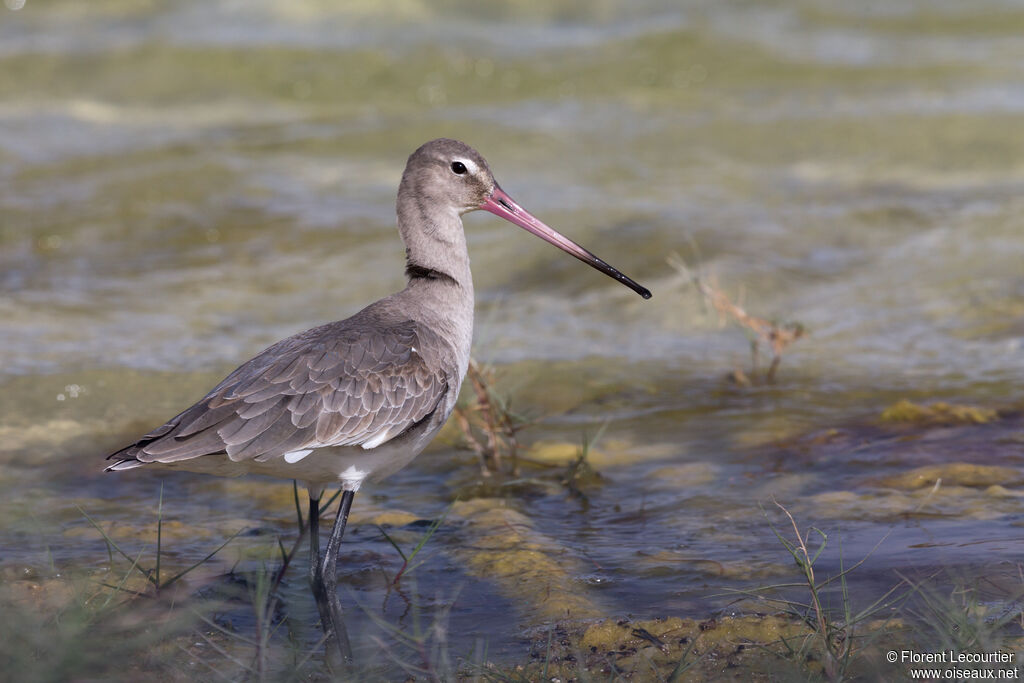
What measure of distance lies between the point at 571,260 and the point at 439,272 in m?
4.62

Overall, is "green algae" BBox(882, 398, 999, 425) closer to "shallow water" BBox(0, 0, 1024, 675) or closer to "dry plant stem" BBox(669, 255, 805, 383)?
"shallow water" BBox(0, 0, 1024, 675)

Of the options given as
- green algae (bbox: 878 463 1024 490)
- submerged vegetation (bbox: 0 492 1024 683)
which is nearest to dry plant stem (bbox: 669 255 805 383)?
green algae (bbox: 878 463 1024 490)

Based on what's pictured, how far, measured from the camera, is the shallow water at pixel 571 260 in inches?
188

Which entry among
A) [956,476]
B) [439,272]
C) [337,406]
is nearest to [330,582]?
[337,406]

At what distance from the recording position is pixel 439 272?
4.81 meters

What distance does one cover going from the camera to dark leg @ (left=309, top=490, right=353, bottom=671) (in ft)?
12.4

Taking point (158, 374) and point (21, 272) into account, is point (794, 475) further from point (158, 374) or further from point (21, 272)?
point (21, 272)

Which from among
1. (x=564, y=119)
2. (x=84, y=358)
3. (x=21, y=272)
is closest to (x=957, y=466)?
(x=84, y=358)

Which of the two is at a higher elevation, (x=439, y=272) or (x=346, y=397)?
(x=439, y=272)

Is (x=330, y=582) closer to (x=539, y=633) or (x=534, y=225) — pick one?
(x=539, y=633)

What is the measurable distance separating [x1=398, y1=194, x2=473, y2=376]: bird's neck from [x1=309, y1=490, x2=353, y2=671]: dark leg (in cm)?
78

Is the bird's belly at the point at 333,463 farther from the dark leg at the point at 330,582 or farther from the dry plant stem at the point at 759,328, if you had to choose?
the dry plant stem at the point at 759,328

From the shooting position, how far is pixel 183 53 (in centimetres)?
1477

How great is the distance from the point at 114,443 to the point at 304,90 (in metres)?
8.94
